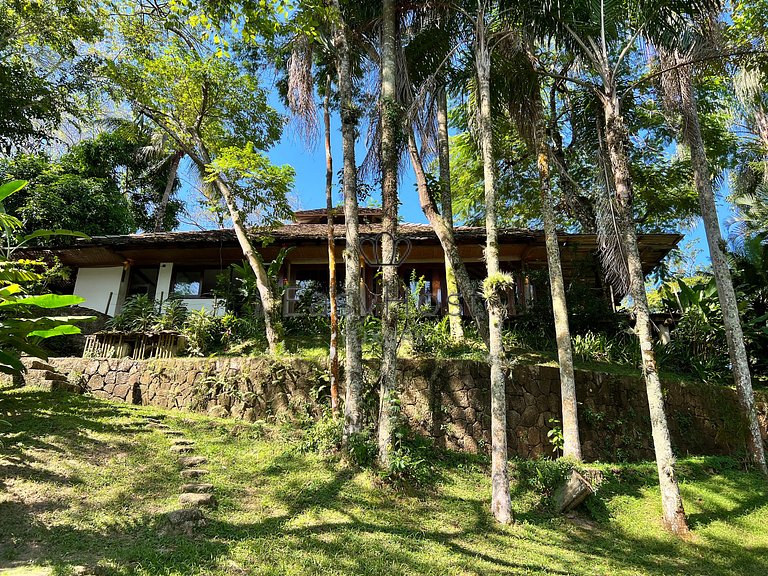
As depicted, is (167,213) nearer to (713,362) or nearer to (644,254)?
(644,254)

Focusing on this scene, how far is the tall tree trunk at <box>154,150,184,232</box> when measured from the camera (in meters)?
22.0

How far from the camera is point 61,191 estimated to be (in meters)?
16.6

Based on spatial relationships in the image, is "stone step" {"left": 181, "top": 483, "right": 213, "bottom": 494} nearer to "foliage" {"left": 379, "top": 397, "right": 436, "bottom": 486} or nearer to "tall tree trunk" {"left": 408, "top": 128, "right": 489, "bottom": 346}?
"foliage" {"left": 379, "top": 397, "right": 436, "bottom": 486}

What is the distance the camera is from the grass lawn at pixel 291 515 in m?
4.75

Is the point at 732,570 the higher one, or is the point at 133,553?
the point at 133,553

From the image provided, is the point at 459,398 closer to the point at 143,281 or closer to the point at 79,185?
the point at 143,281

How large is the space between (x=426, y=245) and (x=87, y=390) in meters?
8.99

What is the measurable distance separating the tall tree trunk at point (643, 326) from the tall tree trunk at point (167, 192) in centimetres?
1895

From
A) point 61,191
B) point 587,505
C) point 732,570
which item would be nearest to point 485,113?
point 587,505

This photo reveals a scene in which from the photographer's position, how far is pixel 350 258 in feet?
26.8

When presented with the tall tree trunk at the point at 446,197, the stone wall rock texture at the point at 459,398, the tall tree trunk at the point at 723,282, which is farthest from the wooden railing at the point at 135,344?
the tall tree trunk at the point at 723,282

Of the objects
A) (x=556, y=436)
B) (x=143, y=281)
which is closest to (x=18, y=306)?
(x=556, y=436)

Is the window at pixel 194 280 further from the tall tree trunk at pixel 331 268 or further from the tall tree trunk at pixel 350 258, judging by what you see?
the tall tree trunk at pixel 350 258

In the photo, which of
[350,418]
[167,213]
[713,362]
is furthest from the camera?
[167,213]
